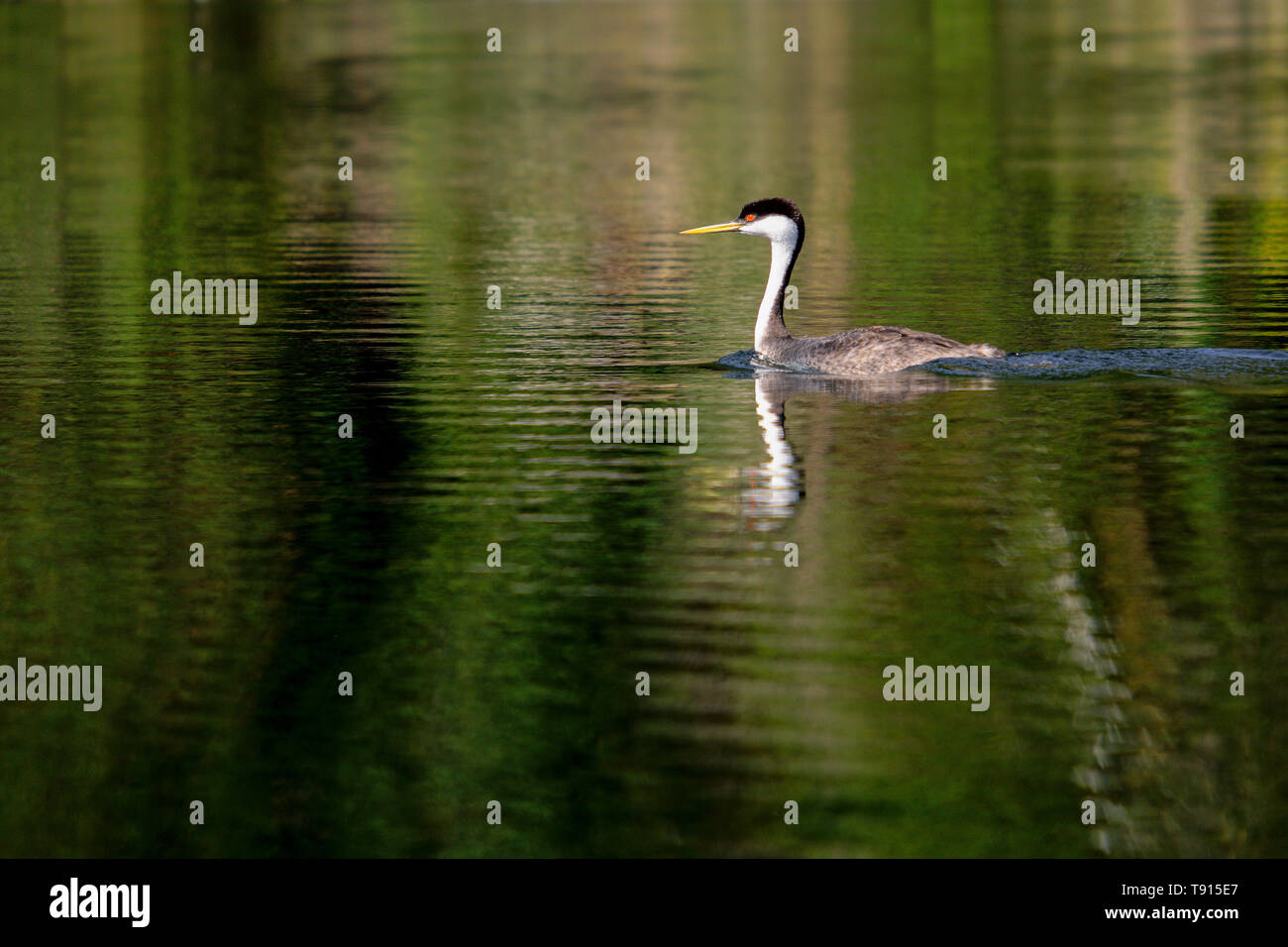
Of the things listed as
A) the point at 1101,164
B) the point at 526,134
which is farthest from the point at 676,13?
the point at 1101,164

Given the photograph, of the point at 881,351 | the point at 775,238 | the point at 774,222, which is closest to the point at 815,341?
the point at 881,351

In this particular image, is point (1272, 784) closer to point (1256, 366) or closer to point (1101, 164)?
point (1256, 366)

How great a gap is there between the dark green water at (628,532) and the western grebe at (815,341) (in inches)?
13.1

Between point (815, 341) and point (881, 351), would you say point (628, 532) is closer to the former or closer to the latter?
point (881, 351)

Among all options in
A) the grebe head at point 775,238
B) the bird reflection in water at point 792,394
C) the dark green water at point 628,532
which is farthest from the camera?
the grebe head at point 775,238

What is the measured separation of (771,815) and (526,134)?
49.7 meters

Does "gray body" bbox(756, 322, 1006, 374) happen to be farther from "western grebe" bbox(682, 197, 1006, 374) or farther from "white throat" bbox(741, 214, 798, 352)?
"white throat" bbox(741, 214, 798, 352)

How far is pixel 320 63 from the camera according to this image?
283ft

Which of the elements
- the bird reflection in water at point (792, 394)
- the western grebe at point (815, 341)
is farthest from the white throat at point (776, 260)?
the bird reflection in water at point (792, 394)

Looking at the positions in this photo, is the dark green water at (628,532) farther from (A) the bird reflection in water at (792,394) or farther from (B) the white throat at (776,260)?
(B) the white throat at (776,260)

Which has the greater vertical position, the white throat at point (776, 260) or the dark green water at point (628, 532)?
the white throat at point (776, 260)

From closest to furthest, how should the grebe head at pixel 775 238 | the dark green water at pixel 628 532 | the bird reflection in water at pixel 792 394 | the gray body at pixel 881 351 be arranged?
1. the dark green water at pixel 628 532
2. the bird reflection in water at pixel 792 394
3. the gray body at pixel 881 351
4. the grebe head at pixel 775 238

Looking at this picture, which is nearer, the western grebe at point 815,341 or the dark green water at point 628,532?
the dark green water at point 628,532

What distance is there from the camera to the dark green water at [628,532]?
12477 millimetres
